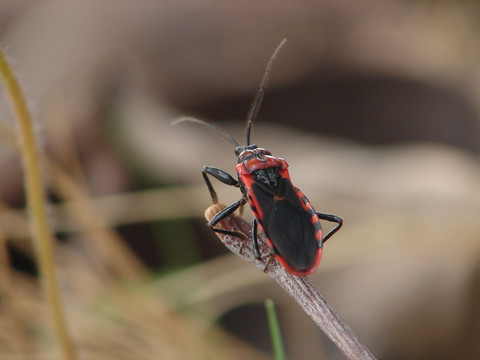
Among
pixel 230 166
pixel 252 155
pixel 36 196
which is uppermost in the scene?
pixel 230 166

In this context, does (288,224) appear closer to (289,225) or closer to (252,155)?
(289,225)

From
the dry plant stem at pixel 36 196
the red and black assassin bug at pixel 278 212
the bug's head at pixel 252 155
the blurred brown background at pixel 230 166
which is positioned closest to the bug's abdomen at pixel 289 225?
the red and black assassin bug at pixel 278 212

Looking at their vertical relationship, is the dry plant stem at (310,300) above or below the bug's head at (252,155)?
below

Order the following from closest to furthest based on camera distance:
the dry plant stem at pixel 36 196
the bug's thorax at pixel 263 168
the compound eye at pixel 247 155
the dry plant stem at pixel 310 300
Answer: the dry plant stem at pixel 310 300 < the dry plant stem at pixel 36 196 < the bug's thorax at pixel 263 168 < the compound eye at pixel 247 155

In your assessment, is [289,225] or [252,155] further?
[252,155]

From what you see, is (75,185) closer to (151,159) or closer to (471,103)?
(151,159)

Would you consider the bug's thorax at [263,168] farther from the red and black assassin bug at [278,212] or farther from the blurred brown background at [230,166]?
the blurred brown background at [230,166]

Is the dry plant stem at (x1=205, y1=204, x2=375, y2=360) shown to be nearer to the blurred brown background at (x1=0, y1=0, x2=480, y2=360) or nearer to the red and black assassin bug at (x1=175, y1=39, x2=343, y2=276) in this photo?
the red and black assassin bug at (x1=175, y1=39, x2=343, y2=276)

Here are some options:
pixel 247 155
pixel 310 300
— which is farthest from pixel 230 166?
pixel 310 300
